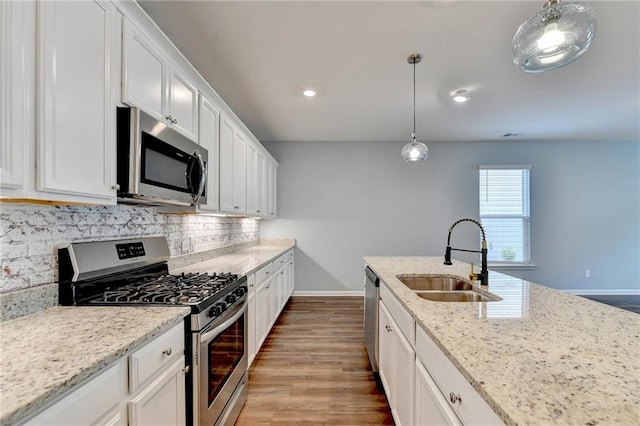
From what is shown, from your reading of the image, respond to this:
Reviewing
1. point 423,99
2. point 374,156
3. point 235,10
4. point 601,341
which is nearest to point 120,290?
point 235,10

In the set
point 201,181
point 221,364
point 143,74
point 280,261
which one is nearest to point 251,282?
point 221,364

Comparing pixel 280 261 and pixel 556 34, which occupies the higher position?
pixel 556 34

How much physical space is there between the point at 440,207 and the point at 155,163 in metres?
4.69

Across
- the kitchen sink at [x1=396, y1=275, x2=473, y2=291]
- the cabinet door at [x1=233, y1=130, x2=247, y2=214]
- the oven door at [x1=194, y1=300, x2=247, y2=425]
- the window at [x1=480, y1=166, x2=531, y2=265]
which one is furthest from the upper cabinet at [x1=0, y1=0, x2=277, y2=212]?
the window at [x1=480, y1=166, x2=531, y2=265]

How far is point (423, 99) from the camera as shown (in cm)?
336

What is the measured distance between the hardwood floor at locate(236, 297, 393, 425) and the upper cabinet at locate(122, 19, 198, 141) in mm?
1983

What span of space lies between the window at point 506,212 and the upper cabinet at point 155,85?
4.88 meters

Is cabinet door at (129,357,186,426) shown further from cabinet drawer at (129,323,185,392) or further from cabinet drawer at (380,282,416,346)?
cabinet drawer at (380,282,416,346)

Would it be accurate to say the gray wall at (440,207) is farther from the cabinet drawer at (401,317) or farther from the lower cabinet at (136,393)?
the lower cabinet at (136,393)

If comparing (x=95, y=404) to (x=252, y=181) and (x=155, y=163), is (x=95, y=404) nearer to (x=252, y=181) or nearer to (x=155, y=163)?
(x=155, y=163)

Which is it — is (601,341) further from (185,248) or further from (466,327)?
(185,248)

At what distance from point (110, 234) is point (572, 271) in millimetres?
6653

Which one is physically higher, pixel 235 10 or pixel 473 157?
pixel 235 10

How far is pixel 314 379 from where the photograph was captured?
2443mm
